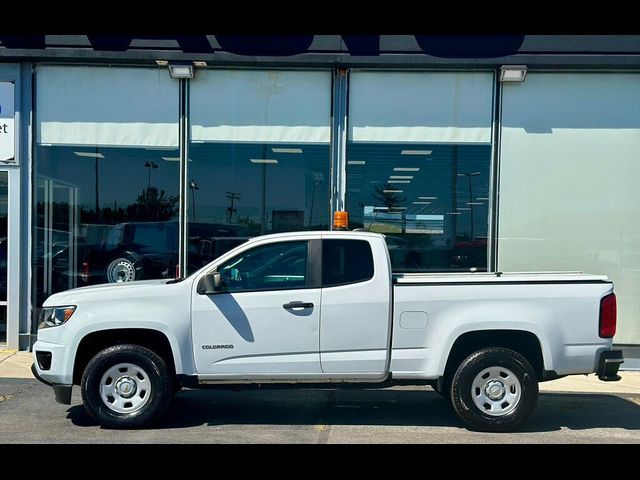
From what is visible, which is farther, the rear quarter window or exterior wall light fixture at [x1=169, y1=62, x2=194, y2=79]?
exterior wall light fixture at [x1=169, y1=62, x2=194, y2=79]

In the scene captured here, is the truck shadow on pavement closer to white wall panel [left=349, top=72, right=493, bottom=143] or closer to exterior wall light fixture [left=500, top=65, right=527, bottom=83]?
white wall panel [left=349, top=72, right=493, bottom=143]

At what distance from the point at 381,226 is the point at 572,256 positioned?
9.87 ft

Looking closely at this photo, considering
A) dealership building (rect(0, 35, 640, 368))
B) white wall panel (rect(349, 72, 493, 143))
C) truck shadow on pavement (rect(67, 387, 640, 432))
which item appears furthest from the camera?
white wall panel (rect(349, 72, 493, 143))

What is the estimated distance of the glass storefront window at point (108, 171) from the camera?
11016mm

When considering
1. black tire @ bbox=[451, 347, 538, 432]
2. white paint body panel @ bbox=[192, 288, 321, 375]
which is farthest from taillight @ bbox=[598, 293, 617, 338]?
white paint body panel @ bbox=[192, 288, 321, 375]

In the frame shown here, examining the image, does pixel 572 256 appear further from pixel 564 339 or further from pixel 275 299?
pixel 275 299

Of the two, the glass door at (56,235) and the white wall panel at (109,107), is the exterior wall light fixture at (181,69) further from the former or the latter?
the glass door at (56,235)

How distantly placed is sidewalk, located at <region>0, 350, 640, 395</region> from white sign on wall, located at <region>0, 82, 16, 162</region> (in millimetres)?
3219

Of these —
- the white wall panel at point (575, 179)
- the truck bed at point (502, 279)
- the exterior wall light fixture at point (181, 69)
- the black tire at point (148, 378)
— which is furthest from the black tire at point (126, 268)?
the white wall panel at point (575, 179)

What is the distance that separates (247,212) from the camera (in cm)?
1101

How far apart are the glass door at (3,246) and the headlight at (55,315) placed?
4.91 m

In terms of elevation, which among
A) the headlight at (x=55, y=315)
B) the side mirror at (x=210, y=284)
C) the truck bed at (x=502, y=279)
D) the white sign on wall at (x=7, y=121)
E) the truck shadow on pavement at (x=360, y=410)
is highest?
the white sign on wall at (x=7, y=121)

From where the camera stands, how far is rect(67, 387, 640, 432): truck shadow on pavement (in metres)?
7.00

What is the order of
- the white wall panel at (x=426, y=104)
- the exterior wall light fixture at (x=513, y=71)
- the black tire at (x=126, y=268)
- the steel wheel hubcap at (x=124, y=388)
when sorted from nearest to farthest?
the steel wheel hubcap at (x=124, y=388), the exterior wall light fixture at (x=513, y=71), the white wall panel at (x=426, y=104), the black tire at (x=126, y=268)
